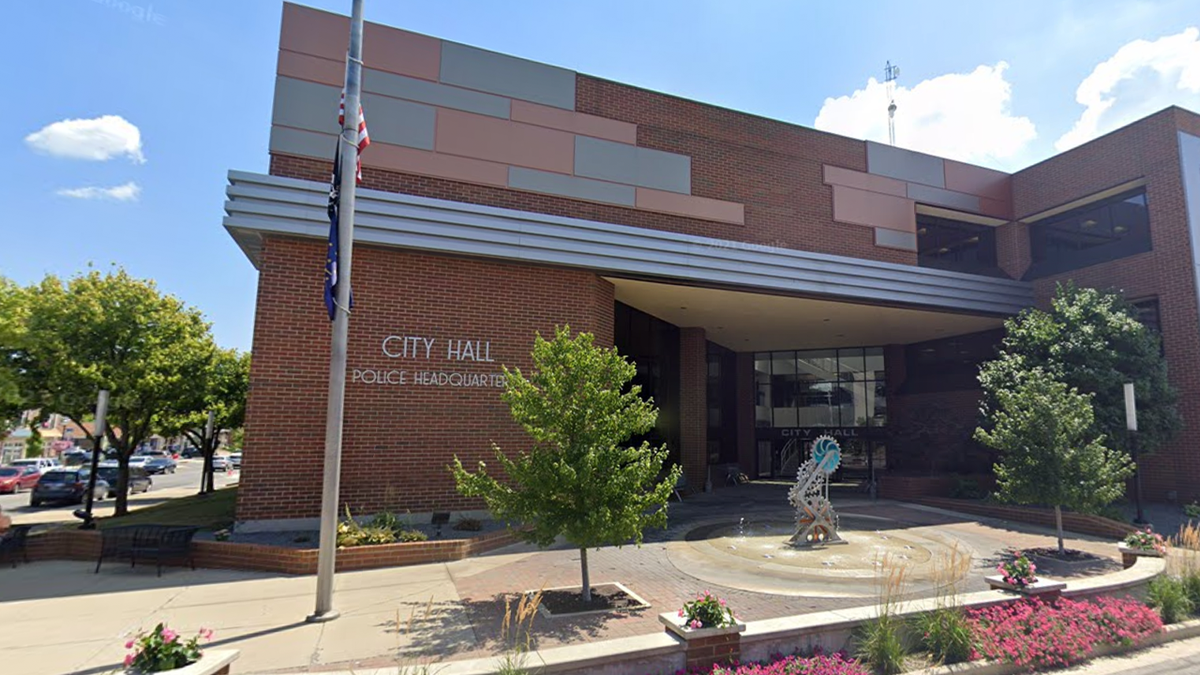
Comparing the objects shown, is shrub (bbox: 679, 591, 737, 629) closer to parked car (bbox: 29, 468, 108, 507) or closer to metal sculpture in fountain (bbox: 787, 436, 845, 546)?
metal sculpture in fountain (bbox: 787, 436, 845, 546)

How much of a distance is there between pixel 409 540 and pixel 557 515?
→ 425 cm

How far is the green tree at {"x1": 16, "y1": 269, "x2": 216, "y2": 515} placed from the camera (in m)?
14.4

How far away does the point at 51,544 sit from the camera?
33.6 ft

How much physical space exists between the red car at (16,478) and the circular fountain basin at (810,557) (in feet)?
109

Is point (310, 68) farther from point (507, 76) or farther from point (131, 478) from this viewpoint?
point (131, 478)

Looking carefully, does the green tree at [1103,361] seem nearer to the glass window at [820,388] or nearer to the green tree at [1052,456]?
the green tree at [1052,456]

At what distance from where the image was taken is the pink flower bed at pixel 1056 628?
6332 millimetres

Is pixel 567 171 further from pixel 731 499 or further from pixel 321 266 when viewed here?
pixel 731 499

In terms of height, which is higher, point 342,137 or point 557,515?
point 342,137

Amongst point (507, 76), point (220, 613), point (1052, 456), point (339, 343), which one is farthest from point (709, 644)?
point (507, 76)


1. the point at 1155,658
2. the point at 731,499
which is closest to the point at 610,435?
the point at 1155,658

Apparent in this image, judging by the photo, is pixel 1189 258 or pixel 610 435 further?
pixel 1189 258

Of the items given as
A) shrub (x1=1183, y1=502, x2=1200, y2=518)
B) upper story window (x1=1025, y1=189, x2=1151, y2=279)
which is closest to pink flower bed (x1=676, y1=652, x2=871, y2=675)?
shrub (x1=1183, y1=502, x2=1200, y2=518)

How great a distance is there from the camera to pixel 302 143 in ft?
38.9
